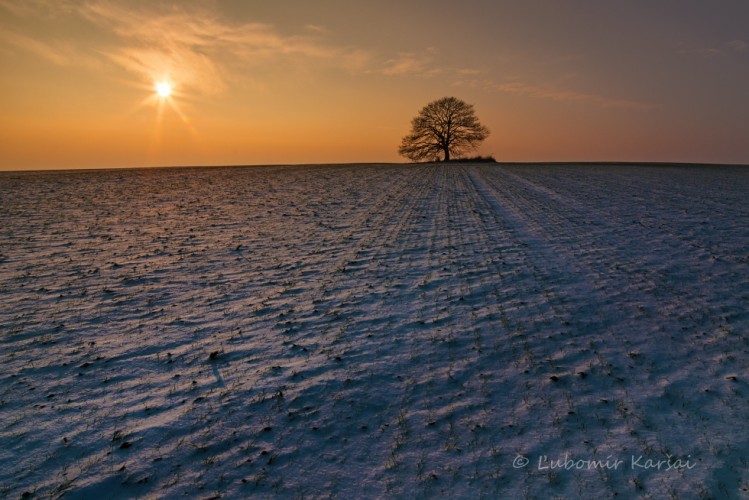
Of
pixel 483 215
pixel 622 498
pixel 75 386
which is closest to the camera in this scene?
pixel 622 498

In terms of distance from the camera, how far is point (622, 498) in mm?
3785

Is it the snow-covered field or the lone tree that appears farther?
the lone tree

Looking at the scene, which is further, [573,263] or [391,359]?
[573,263]

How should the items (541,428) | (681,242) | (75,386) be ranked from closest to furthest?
(541,428) → (75,386) → (681,242)

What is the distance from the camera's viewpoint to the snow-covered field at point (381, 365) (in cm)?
418

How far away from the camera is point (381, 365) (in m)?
6.09

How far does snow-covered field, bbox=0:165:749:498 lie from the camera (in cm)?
418

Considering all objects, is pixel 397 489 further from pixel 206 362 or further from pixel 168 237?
pixel 168 237

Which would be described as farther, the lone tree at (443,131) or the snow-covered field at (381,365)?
the lone tree at (443,131)

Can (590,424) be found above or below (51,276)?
below

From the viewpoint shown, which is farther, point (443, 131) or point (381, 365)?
point (443, 131)

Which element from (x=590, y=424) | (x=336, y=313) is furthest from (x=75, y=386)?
(x=590, y=424)

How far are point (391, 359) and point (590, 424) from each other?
264 centimetres

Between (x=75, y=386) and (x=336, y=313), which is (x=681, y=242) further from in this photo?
(x=75, y=386)
